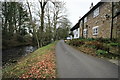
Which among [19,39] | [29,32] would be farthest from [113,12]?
[29,32]

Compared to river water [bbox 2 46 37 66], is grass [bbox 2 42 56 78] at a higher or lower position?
higher

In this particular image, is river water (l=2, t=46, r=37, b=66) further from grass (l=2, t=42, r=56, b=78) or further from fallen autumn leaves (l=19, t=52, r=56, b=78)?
fallen autumn leaves (l=19, t=52, r=56, b=78)

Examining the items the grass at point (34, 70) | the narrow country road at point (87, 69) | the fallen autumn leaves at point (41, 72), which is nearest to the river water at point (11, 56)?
the grass at point (34, 70)

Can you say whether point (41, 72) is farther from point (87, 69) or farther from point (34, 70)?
point (87, 69)

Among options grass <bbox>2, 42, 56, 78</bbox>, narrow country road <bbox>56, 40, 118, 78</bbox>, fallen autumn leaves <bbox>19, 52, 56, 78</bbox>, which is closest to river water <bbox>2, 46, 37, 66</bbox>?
grass <bbox>2, 42, 56, 78</bbox>

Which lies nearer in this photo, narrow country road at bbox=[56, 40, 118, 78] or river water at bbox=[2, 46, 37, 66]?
narrow country road at bbox=[56, 40, 118, 78]

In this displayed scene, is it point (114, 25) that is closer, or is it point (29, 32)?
point (114, 25)

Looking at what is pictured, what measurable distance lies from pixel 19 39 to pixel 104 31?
26.9 meters

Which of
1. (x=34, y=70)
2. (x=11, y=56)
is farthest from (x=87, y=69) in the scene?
(x=11, y=56)

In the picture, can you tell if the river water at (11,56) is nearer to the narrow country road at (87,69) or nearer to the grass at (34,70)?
the grass at (34,70)

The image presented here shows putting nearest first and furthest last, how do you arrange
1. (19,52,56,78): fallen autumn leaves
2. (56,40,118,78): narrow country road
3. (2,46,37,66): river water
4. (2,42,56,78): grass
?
(56,40,118,78): narrow country road
(19,52,56,78): fallen autumn leaves
(2,42,56,78): grass
(2,46,37,66): river water

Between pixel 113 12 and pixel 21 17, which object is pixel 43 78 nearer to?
pixel 113 12

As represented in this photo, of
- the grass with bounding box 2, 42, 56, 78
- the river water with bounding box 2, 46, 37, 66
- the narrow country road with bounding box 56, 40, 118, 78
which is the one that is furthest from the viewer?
the river water with bounding box 2, 46, 37, 66

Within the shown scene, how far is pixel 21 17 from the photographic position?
31719mm
